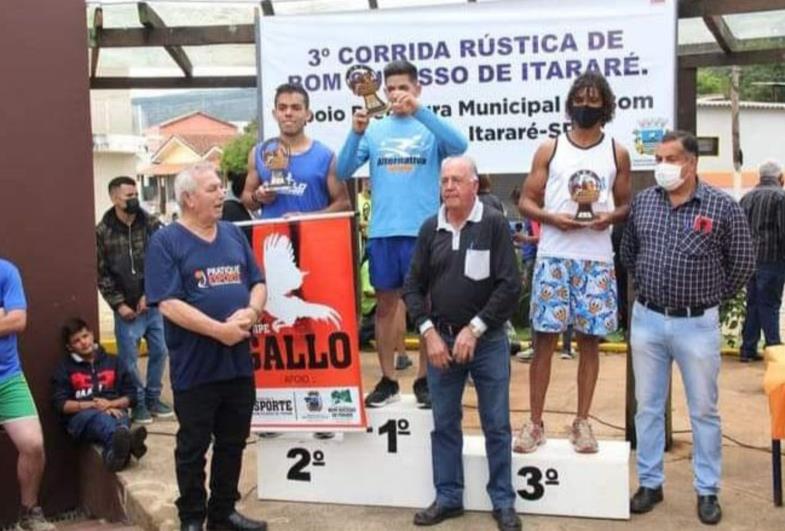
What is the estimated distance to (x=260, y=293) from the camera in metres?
4.64

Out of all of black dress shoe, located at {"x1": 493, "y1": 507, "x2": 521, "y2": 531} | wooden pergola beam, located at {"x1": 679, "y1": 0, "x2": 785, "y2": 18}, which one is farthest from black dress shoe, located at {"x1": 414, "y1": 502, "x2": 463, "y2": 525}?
wooden pergola beam, located at {"x1": 679, "y1": 0, "x2": 785, "y2": 18}

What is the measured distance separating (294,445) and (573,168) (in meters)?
2.06

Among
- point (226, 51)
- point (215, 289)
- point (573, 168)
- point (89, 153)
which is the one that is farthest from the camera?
point (226, 51)

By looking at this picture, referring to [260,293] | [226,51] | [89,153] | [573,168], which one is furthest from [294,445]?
[226,51]

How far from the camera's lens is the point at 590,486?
4664mm

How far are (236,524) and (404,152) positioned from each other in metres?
2.09

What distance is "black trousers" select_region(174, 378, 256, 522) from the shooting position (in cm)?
448

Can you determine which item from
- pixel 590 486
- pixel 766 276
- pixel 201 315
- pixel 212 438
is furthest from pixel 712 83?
pixel 201 315

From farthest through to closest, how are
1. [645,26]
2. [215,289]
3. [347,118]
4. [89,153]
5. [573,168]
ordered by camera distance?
[347,118], [89,153], [645,26], [573,168], [215,289]

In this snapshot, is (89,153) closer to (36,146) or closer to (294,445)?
(36,146)

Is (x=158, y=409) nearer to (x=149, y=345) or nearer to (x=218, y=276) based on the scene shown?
(x=149, y=345)

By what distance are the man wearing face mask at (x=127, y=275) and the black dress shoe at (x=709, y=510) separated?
3974 millimetres

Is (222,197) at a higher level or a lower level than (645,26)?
lower

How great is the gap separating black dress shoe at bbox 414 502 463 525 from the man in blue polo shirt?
57 cm
